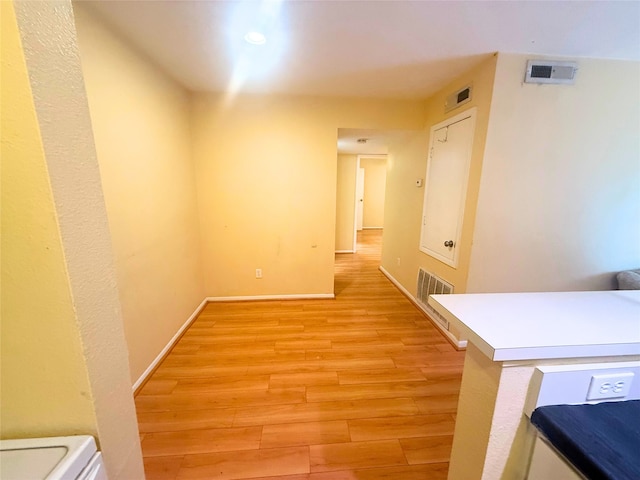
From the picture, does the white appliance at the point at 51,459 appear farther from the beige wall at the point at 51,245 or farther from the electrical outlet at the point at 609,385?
the electrical outlet at the point at 609,385

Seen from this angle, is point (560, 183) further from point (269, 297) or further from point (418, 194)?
point (269, 297)

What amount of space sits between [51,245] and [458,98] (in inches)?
111

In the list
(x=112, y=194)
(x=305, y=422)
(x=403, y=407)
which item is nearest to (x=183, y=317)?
(x=112, y=194)

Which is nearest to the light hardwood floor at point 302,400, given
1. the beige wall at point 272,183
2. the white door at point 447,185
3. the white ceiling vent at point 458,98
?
the beige wall at point 272,183

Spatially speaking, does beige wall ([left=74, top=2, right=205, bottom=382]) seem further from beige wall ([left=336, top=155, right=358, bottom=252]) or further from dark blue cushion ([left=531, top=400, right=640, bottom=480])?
beige wall ([left=336, top=155, right=358, bottom=252])

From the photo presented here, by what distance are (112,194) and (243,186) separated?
1.42 metres

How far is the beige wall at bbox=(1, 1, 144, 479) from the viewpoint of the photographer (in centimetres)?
41

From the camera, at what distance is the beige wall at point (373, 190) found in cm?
760

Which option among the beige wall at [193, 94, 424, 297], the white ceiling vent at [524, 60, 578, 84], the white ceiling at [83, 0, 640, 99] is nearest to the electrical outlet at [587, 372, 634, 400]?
the white ceiling at [83, 0, 640, 99]

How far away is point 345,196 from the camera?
5.25 meters

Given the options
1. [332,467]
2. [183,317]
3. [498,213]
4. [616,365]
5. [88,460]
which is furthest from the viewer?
[183,317]

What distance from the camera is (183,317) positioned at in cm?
245

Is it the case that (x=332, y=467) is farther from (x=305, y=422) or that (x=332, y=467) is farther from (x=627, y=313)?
(x=627, y=313)

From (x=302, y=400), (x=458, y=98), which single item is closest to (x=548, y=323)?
(x=302, y=400)
